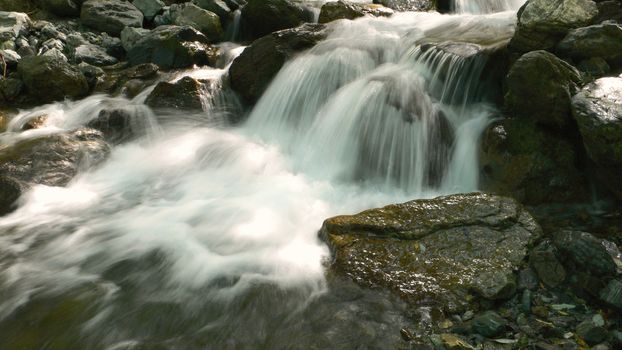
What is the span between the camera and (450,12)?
13.4 metres

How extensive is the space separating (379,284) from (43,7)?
48.3ft

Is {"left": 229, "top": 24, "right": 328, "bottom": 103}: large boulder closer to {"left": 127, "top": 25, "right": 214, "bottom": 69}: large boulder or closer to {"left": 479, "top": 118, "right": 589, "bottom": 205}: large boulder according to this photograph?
{"left": 127, "top": 25, "right": 214, "bottom": 69}: large boulder

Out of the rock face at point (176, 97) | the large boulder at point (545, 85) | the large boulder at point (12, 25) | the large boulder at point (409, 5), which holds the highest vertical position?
the large boulder at point (409, 5)

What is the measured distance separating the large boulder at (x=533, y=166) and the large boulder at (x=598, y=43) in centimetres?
128

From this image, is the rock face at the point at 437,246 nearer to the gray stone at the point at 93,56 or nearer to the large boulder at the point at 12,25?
the gray stone at the point at 93,56

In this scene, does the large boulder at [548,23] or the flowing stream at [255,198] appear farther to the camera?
the large boulder at [548,23]

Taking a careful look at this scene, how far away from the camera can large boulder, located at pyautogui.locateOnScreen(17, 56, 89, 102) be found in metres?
10.1

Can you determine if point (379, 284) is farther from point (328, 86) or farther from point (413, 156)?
point (328, 86)

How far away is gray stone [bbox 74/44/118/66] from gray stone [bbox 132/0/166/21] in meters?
2.80

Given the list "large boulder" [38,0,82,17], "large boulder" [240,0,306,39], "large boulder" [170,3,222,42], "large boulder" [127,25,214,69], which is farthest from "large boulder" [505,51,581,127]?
"large boulder" [38,0,82,17]

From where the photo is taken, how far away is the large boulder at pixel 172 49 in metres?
11.7

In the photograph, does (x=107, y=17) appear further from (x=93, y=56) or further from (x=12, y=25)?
(x=12, y=25)

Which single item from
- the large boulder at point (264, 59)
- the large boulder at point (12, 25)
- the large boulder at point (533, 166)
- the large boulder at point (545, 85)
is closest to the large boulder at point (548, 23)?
the large boulder at point (545, 85)

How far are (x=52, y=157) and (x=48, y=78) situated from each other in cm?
345
